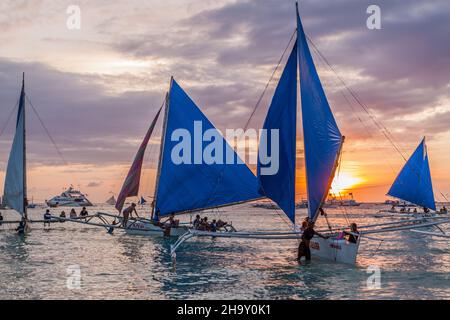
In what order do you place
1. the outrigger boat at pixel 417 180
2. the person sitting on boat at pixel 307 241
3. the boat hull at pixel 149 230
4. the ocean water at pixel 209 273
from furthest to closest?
the outrigger boat at pixel 417 180 < the boat hull at pixel 149 230 < the person sitting on boat at pixel 307 241 < the ocean water at pixel 209 273

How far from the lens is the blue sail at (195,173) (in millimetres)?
41125

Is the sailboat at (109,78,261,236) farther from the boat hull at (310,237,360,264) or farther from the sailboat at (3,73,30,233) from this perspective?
the sailboat at (3,73,30,233)

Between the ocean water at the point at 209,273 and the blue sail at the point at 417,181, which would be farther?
the blue sail at the point at 417,181

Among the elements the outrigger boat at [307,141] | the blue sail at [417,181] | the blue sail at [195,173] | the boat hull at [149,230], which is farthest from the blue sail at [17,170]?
the blue sail at [417,181]

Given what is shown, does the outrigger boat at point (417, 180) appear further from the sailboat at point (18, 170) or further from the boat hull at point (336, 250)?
the sailboat at point (18, 170)

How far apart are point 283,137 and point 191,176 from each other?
13454 mm

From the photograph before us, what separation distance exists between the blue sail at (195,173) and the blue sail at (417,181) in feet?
114

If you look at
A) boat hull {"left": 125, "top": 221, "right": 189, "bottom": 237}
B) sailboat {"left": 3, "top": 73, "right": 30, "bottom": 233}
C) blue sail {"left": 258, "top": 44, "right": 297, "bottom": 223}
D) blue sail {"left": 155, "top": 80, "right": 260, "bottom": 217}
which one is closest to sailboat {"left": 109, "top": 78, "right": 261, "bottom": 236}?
blue sail {"left": 155, "top": 80, "right": 260, "bottom": 217}

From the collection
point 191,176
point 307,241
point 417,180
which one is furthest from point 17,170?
point 417,180

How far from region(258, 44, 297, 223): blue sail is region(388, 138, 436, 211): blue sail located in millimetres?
43436

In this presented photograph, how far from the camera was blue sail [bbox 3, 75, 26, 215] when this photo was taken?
4847 centimetres

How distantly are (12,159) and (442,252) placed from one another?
128ft
